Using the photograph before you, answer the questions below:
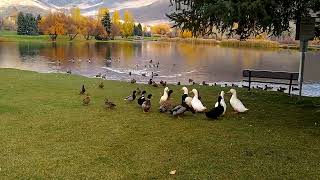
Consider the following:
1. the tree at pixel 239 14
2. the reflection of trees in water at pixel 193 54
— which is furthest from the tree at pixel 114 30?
the tree at pixel 239 14

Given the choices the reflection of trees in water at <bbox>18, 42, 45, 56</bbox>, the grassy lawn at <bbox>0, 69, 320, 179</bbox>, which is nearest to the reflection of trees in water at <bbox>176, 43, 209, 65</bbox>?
the reflection of trees in water at <bbox>18, 42, 45, 56</bbox>

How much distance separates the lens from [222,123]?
538 inches

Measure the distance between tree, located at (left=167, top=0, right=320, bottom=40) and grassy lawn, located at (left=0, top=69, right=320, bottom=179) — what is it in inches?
127

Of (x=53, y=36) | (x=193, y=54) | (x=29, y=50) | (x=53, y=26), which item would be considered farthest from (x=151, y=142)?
(x=53, y=26)

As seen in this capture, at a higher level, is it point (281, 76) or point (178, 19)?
point (178, 19)

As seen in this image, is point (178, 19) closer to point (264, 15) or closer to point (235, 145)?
point (264, 15)

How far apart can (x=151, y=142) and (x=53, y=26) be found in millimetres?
142856

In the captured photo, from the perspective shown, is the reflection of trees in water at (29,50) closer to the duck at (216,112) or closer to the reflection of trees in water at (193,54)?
the reflection of trees in water at (193,54)

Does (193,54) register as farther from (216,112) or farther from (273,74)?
(216,112)

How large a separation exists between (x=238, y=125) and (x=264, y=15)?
3667 mm

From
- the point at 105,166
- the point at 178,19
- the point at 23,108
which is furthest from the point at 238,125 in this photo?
the point at 23,108

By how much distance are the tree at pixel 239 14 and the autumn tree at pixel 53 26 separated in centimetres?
13105

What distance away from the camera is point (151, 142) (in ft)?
37.0

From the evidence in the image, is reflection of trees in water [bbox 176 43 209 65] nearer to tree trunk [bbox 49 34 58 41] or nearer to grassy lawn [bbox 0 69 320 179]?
grassy lawn [bbox 0 69 320 179]
